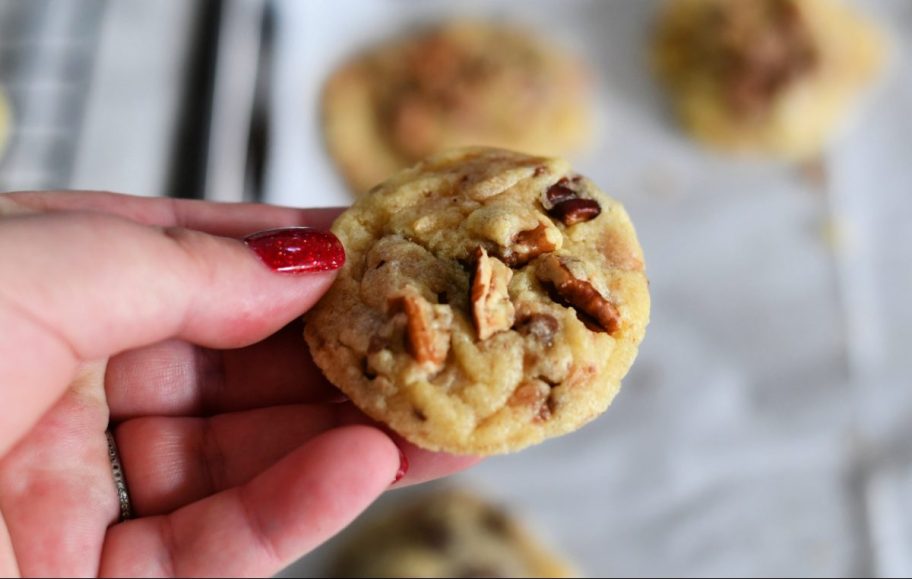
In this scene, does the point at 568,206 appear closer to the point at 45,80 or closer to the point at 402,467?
the point at 402,467

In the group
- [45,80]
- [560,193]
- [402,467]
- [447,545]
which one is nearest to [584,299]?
[560,193]

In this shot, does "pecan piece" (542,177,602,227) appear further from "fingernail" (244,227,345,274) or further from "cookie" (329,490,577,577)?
"cookie" (329,490,577,577)

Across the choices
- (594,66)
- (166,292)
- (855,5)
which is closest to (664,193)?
(594,66)

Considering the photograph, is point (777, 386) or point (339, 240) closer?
point (339, 240)

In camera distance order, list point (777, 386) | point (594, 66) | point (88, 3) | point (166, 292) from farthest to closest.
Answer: point (594, 66) < point (88, 3) < point (777, 386) < point (166, 292)

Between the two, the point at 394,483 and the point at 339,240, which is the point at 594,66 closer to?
the point at 339,240

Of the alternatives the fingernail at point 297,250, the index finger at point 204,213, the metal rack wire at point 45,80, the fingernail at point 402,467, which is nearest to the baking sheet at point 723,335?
the metal rack wire at point 45,80
